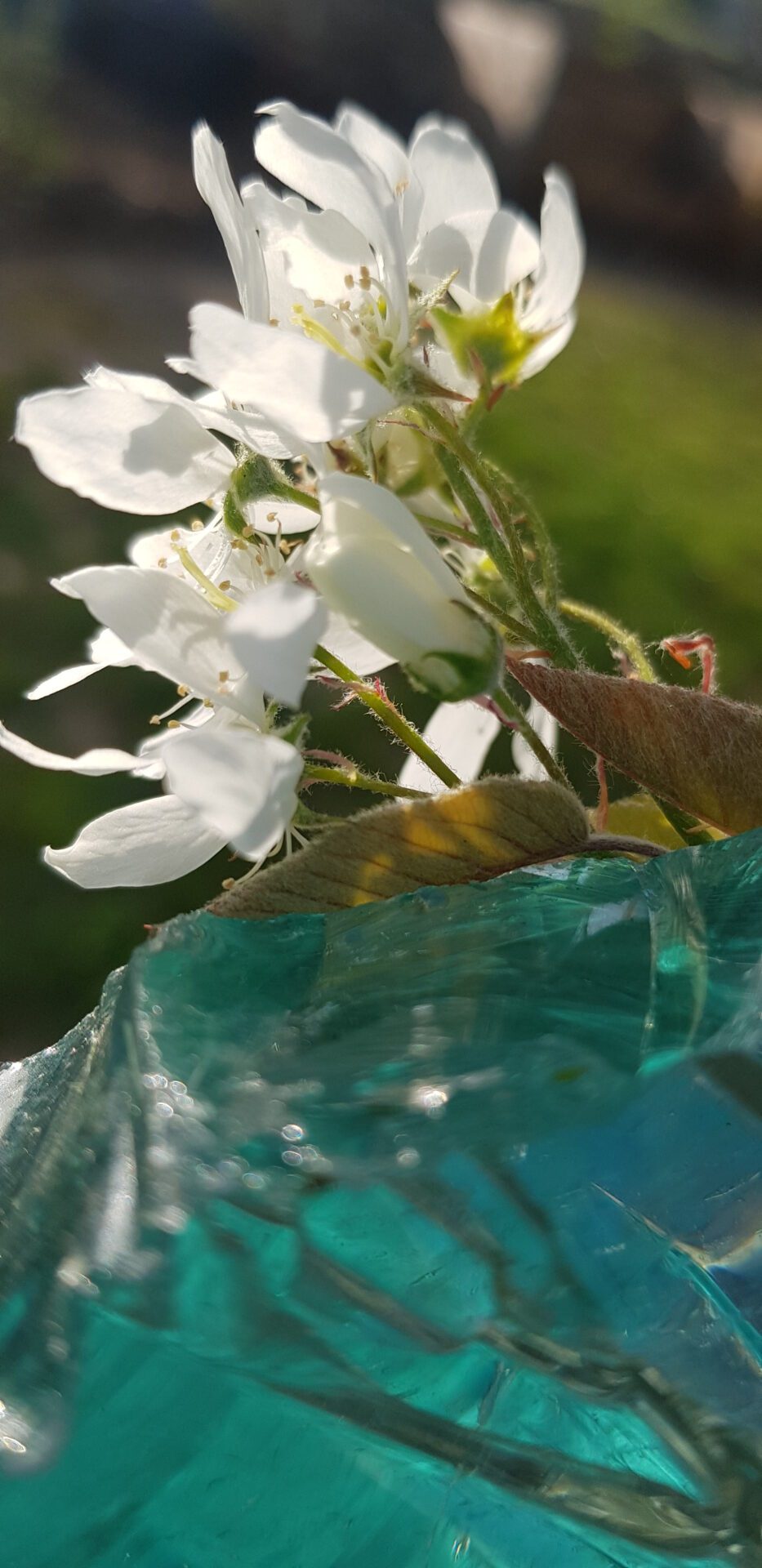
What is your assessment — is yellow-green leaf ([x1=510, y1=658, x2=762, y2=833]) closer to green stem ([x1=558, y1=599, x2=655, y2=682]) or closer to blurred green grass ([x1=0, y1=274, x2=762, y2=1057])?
green stem ([x1=558, y1=599, x2=655, y2=682])

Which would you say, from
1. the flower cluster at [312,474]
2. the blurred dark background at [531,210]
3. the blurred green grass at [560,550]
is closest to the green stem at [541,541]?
the flower cluster at [312,474]

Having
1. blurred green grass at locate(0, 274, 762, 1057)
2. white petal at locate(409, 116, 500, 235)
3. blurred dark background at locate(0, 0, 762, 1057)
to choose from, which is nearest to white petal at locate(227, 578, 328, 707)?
white petal at locate(409, 116, 500, 235)

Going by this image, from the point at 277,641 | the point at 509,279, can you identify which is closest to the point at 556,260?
the point at 509,279

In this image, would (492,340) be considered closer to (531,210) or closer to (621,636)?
(621,636)

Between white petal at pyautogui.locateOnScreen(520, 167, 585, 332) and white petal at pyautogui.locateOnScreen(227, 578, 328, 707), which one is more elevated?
white petal at pyautogui.locateOnScreen(520, 167, 585, 332)

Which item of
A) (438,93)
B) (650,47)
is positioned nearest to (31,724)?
(438,93)

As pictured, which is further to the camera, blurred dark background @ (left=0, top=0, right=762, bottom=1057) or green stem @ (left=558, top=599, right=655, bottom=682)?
blurred dark background @ (left=0, top=0, right=762, bottom=1057)
